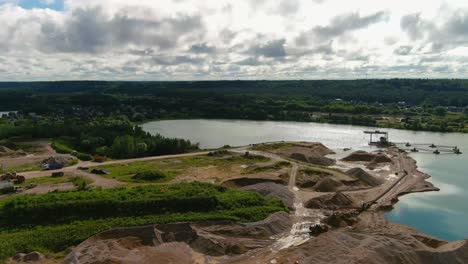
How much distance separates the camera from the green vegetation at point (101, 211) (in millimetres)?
24094

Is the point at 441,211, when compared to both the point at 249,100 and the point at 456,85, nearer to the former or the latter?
the point at 249,100

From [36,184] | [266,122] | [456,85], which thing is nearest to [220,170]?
[36,184]

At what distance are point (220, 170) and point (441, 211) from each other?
24004 millimetres

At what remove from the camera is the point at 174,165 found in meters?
48.4

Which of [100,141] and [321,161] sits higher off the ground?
[100,141]

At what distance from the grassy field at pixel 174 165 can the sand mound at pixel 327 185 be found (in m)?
12.7

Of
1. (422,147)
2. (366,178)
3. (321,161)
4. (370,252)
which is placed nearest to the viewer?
(370,252)

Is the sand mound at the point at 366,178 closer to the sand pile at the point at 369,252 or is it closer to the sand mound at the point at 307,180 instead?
the sand mound at the point at 307,180

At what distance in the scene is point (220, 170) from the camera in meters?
46.2

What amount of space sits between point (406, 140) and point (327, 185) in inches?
1866

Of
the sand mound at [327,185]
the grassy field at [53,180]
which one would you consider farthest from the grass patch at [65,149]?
the sand mound at [327,185]

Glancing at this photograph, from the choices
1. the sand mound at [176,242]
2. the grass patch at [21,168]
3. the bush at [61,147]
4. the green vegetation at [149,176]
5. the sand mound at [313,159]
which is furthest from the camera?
the bush at [61,147]

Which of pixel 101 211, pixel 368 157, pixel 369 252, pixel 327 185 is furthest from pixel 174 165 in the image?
pixel 369 252

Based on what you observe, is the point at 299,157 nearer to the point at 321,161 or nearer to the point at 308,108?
the point at 321,161
